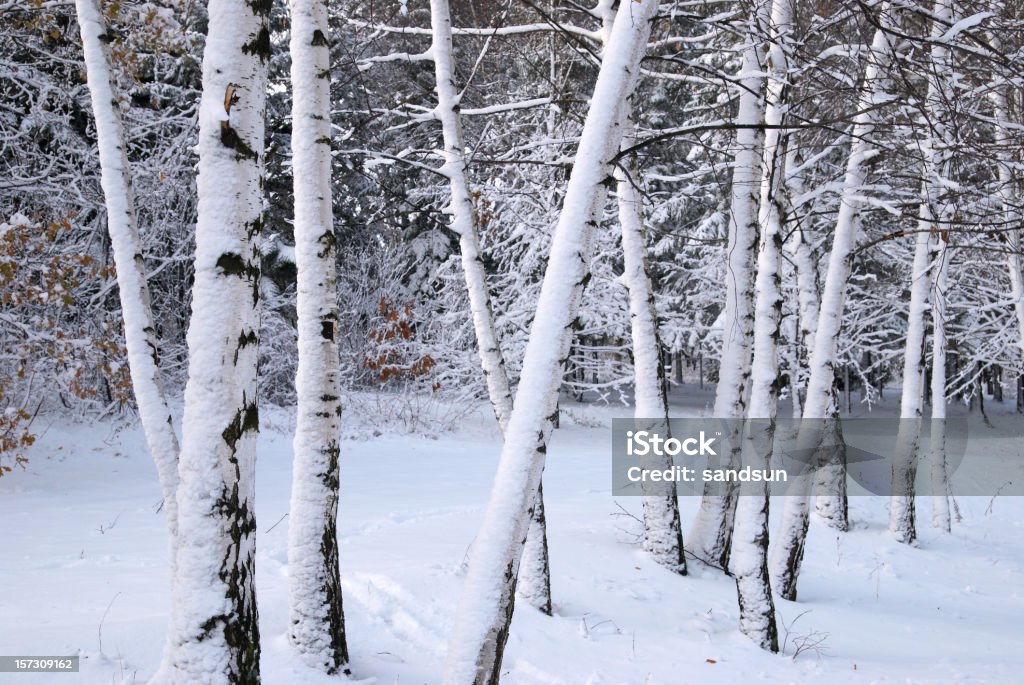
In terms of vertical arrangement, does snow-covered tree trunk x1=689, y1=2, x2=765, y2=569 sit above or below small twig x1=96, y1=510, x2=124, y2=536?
above

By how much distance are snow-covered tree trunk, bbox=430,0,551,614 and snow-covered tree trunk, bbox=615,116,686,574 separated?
1.72 m

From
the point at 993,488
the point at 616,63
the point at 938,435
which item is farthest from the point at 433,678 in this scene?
the point at 993,488

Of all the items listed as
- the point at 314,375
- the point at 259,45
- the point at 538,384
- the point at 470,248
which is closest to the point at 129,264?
the point at 314,375

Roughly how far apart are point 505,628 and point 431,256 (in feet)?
57.2

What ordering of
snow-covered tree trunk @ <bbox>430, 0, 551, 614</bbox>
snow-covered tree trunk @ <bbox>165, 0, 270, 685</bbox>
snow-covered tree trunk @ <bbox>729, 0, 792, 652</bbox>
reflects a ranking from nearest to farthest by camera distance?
snow-covered tree trunk @ <bbox>165, 0, 270, 685</bbox> → snow-covered tree trunk @ <bbox>430, 0, 551, 614</bbox> → snow-covered tree trunk @ <bbox>729, 0, 792, 652</bbox>

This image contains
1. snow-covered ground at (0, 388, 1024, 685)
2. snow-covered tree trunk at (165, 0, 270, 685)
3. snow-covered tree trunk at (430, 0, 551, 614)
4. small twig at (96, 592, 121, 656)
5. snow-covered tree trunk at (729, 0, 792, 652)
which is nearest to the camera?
snow-covered tree trunk at (165, 0, 270, 685)

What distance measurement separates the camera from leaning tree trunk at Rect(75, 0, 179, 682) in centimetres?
398

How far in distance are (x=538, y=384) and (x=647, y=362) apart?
13.9 feet

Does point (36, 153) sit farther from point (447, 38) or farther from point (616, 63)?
point (616, 63)

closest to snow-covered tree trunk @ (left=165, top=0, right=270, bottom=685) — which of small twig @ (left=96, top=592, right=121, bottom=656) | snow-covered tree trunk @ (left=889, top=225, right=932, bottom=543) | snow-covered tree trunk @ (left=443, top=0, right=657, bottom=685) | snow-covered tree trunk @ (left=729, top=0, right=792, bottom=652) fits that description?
snow-covered tree trunk @ (left=443, top=0, right=657, bottom=685)

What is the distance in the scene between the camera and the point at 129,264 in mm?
4160

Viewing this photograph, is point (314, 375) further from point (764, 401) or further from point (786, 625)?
point (786, 625)

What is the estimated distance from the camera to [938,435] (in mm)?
11508

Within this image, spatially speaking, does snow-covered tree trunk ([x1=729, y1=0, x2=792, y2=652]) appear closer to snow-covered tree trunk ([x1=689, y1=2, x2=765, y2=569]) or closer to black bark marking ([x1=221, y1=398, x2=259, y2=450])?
snow-covered tree trunk ([x1=689, y1=2, x2=765, y2=569])
